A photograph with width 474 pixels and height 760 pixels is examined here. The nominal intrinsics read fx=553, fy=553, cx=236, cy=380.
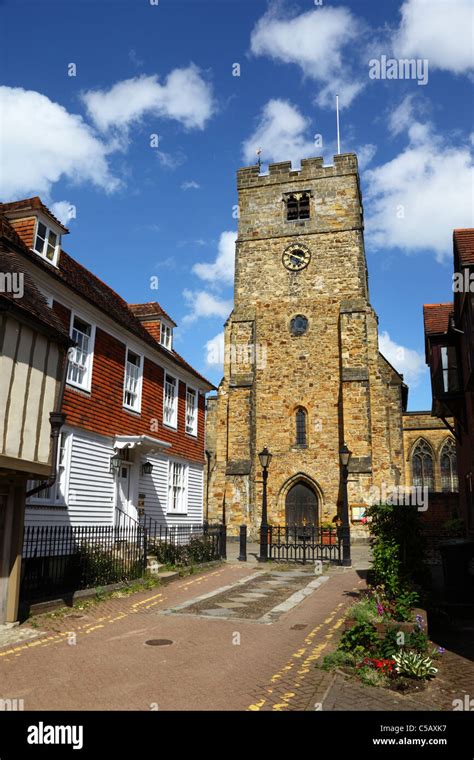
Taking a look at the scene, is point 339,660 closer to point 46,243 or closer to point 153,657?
point 153,657

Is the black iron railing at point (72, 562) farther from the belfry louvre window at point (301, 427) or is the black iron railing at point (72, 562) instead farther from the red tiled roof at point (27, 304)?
the belfry louvre window at point (301, 427)

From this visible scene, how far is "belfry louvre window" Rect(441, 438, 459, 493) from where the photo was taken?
35.3 metres

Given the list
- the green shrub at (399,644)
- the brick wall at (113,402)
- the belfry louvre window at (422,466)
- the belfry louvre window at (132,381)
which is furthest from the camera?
the belfry louvre window at (422,466)

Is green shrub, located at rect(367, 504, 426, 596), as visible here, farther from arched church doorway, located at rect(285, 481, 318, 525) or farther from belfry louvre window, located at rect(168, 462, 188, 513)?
arched church doorway, located at rect(285, 481, 318, 525)

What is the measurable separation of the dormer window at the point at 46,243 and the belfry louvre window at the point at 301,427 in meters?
Result: 17.9

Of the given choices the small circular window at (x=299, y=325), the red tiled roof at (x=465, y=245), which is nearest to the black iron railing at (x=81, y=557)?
the red tiled roof at (x=465, y=245)

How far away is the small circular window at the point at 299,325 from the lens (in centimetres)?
3028

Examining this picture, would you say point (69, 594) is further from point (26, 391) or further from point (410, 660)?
point (410, 660)

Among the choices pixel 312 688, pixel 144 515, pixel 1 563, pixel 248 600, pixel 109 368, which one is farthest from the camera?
pixel 144 515

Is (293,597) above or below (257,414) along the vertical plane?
below

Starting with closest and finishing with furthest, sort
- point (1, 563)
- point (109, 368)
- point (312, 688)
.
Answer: point (312, 688) < point (1, 563) < point (109, 368)

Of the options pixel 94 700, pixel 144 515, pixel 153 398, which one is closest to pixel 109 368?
pixel 153 398

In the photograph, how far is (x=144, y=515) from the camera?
1802 cm

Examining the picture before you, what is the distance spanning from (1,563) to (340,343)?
22.4 metres
